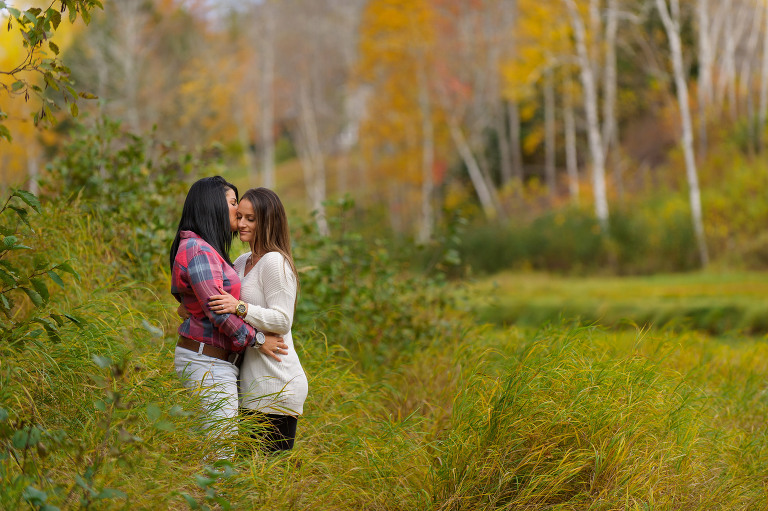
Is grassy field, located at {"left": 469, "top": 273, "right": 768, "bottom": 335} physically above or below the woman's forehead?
below

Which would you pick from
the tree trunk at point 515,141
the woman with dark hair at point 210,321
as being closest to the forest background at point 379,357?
the woman with dark hair at point 210,321

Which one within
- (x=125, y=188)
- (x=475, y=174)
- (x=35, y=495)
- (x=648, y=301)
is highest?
(x=475, y=174)

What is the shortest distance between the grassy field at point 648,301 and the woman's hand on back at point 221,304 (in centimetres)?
327

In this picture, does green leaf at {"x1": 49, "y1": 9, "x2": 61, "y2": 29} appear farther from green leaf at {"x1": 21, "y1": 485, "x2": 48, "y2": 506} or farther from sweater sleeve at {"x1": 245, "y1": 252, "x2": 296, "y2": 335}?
green leaf at {"x1": 21, "y1": 485, "x2": 48, "y2": 506}

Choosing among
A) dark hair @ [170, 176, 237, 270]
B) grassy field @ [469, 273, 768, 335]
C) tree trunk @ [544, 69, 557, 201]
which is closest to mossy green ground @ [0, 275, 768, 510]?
dark hair @ [170, 176, 237, 270]

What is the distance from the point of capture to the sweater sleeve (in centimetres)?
315

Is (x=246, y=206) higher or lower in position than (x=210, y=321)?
higher

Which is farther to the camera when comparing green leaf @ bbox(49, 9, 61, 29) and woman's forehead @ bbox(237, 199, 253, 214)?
woman's forehead @ bbox(237, 199, 253, 214)

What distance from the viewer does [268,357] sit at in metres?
3.25

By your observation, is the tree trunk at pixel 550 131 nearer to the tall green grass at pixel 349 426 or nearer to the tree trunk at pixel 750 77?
the tree trunk at pixel 750 77

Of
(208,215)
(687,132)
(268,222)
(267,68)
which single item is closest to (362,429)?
(268,222)

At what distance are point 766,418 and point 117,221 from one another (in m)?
4.40

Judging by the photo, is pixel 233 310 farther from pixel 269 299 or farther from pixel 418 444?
pixel 418 444

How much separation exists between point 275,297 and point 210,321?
295 millimetres
